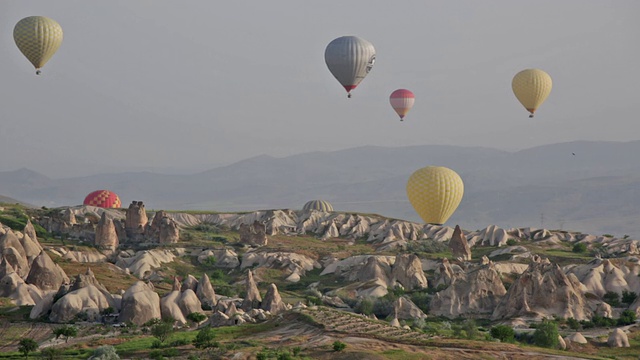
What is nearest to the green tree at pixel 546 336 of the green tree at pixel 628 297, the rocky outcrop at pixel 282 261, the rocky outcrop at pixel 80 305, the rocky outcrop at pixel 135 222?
the green tree at pixel 628 297

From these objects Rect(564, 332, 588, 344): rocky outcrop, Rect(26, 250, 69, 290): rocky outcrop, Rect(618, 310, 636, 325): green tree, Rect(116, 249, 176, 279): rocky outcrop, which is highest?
Rect(116, 249, 176, 279): rocky outcrop

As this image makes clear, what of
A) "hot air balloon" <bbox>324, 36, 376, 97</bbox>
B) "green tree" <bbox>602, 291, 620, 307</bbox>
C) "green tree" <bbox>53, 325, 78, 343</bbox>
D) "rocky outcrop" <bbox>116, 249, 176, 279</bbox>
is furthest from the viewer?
"hot air balloon" <bbox>324, 36, 376, 97</bbox>

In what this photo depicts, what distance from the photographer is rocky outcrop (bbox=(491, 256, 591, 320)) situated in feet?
416

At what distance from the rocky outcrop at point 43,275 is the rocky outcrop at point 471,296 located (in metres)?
47.8

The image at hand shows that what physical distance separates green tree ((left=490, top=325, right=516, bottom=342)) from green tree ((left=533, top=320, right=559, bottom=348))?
244cm

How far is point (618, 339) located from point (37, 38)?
9667 centimetres

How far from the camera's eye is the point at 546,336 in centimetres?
10538

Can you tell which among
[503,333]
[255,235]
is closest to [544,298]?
[503,333]

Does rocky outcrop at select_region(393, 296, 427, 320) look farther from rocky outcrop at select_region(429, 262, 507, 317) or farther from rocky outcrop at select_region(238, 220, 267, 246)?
rocky outcrop at select_region(238, 220, 267, 246)

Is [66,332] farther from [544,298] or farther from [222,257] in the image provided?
[222,257]

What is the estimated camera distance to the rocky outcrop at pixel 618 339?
356ft

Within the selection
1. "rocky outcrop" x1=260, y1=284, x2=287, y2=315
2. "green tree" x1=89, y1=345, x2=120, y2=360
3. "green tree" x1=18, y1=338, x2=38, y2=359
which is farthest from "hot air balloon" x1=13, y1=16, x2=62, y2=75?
"green tree" x1=89, y1=345, x2=120, y2=360

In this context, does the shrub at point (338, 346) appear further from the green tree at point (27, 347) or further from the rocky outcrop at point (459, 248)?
the rocky outcrop at point (459, 248)

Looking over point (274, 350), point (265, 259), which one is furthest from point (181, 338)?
point (265, 259)
